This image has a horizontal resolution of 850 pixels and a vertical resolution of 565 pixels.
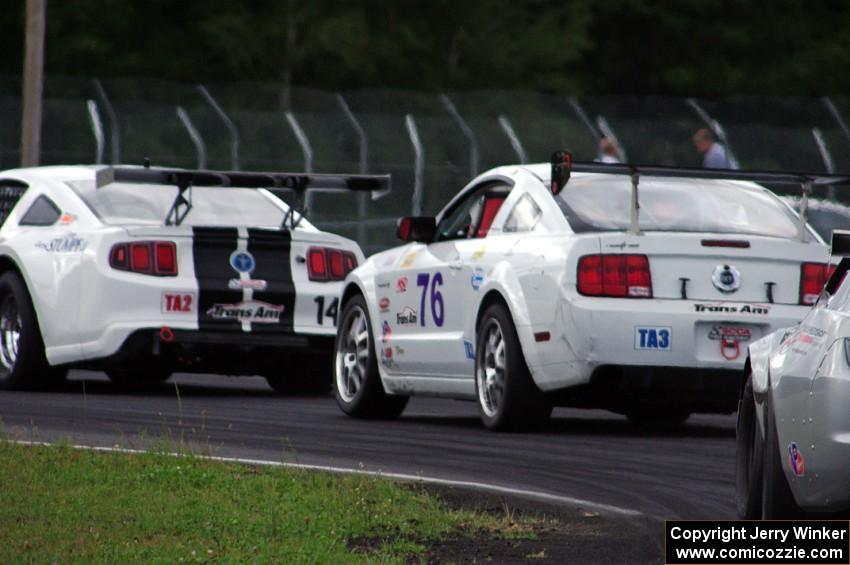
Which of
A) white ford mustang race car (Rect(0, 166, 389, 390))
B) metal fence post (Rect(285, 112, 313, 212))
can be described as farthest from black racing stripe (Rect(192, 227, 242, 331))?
metal fence post (Rect(285, 112, 313, 212))

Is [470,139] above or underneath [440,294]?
underneath

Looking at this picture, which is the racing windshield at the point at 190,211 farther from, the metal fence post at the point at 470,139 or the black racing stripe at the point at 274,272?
the metal fence post at the point at 470,139

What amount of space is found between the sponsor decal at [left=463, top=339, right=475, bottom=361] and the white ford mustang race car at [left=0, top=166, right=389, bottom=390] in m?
2.40

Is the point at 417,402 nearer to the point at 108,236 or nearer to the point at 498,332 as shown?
the point at 108,236

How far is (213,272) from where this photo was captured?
46.6 ft

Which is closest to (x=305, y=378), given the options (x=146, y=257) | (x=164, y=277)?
(x=164, y=277)

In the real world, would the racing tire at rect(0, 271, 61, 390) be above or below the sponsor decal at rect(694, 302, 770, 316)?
below

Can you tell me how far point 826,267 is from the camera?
37.1 ft

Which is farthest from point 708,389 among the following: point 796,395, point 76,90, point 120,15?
point 120,15

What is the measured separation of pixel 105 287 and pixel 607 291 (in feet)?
13.3

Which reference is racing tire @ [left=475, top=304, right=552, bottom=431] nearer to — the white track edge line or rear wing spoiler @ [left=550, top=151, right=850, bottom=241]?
rear wing spoiler @ [left=550, top=151, right=850, bottom=241]

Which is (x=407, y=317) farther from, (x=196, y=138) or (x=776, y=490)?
(x=196, y=138)

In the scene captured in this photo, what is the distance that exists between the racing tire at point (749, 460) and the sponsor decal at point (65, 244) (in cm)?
689

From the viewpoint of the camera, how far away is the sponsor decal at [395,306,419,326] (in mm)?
12672
